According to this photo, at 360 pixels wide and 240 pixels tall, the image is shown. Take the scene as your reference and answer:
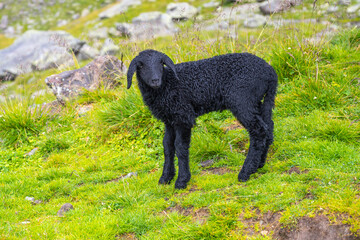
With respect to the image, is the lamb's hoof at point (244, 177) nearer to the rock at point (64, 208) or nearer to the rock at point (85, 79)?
the rock at point (64, 208)

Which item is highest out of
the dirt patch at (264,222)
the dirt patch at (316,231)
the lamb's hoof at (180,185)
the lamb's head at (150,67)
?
the lamb's head at (150,67)

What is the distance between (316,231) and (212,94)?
7.61 ft

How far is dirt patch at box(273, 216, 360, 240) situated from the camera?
3.25 meters

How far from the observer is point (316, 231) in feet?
11.0

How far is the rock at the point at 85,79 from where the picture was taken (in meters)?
9.36

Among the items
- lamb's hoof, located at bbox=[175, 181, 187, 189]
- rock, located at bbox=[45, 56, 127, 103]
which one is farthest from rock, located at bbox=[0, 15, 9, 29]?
lamb's hoof, located at bbox=[175, 181, 187, 189]

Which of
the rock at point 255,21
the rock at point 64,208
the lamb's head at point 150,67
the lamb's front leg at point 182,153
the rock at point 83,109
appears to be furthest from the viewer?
the rock at point 255,21

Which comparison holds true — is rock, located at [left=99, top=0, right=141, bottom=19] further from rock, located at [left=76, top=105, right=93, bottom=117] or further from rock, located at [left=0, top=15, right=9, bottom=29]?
rock, located at [left=76, top=105, right=93, bottom=117]

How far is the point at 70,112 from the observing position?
8.75 metres

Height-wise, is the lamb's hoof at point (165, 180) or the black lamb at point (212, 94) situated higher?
the black lamb at point (212, 94)

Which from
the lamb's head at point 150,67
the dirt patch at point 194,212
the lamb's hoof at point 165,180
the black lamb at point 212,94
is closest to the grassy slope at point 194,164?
the dirt patch at point 194,212

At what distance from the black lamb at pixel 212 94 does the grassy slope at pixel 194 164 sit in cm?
52

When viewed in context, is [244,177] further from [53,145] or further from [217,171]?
[53,145]

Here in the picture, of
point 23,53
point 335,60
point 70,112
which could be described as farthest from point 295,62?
point 23,53
